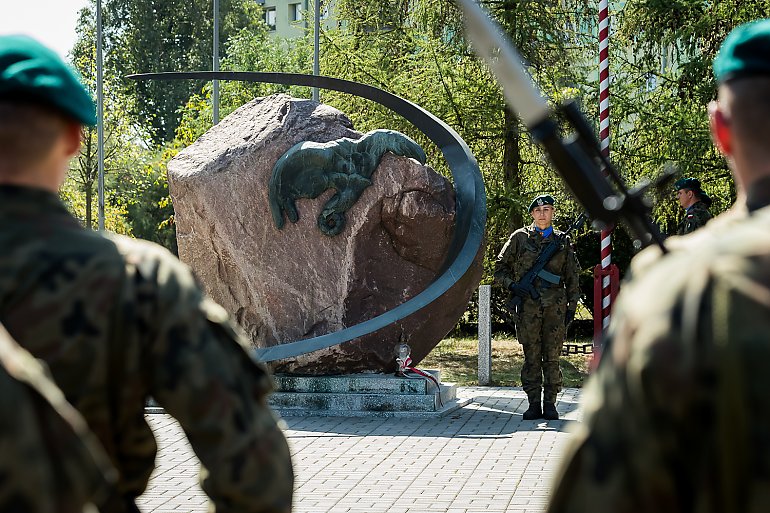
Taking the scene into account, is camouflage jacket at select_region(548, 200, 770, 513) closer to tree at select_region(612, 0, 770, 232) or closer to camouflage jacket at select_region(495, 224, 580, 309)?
camouflage jacket at select_region(495, 224, 580, 309)

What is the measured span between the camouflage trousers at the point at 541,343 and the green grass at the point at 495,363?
3.11 m

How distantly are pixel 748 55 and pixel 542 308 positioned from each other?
873 centimetres

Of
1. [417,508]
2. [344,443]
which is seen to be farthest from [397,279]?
[417,508]

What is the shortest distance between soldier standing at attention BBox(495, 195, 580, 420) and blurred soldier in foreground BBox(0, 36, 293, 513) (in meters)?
8.30

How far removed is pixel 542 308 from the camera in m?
10.3

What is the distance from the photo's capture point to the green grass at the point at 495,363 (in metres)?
14.2

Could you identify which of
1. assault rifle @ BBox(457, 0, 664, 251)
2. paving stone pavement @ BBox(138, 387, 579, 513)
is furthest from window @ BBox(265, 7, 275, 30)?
assault rifle @ BBox(457, 0, 664, 251)

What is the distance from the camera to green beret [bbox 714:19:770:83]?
62.5 inches

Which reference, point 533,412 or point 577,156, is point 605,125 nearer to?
point 533,412

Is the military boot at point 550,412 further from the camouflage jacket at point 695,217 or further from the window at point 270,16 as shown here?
the window at point 270,16

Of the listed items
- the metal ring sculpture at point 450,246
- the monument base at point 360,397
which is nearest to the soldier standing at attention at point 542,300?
the metal ring sculpture at point 450,246

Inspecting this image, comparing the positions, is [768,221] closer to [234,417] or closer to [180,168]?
[234,417]

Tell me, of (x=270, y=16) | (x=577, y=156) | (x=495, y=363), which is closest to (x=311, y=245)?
(x=495, y=363)

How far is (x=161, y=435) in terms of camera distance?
9375mm
